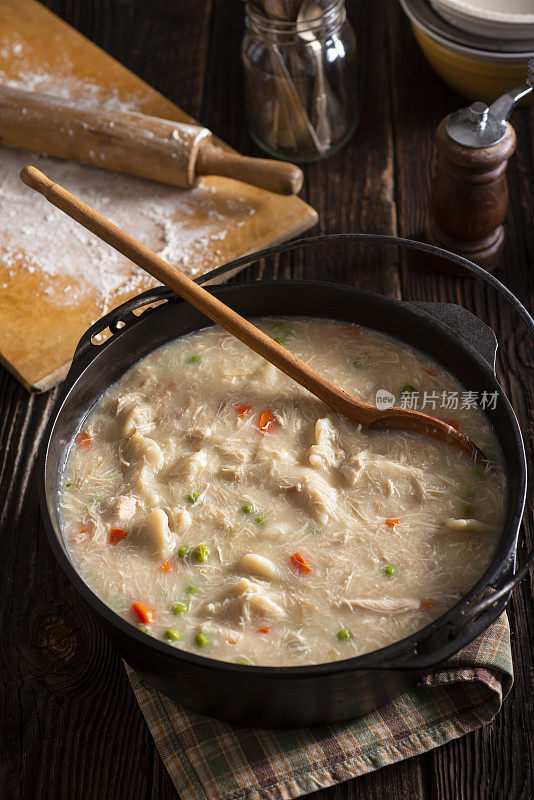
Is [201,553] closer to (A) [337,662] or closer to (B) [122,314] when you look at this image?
(A) [337,662]

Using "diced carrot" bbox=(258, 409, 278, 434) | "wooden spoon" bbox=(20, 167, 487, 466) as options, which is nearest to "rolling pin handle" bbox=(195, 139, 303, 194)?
"wooden spoon" bbox=(20, 167, 487, 466)

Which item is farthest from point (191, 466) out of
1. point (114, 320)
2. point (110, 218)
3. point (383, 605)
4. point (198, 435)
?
point (110, 218)

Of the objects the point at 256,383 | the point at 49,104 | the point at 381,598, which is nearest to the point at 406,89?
the point at 49,104

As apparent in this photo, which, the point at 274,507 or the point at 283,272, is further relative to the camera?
the point at 283,272

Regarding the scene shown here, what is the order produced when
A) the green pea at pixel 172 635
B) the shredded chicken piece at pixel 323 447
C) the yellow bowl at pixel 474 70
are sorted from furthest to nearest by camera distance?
the yellow bowl at pixel 474 70 < the shredded chicken piece at pixel 323 447 < the green pea at pixel 172 635

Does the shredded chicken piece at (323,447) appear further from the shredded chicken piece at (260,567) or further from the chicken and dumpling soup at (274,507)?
the shredded chicken piece at (260,567)

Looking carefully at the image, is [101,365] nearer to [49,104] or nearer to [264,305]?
[264,305]

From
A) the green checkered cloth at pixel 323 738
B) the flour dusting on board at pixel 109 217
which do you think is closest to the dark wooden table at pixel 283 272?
the green checkered cloth at pixel 323 738

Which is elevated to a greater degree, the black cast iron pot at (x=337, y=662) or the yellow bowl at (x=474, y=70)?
the yellow bowl at (x=474, y=70)
